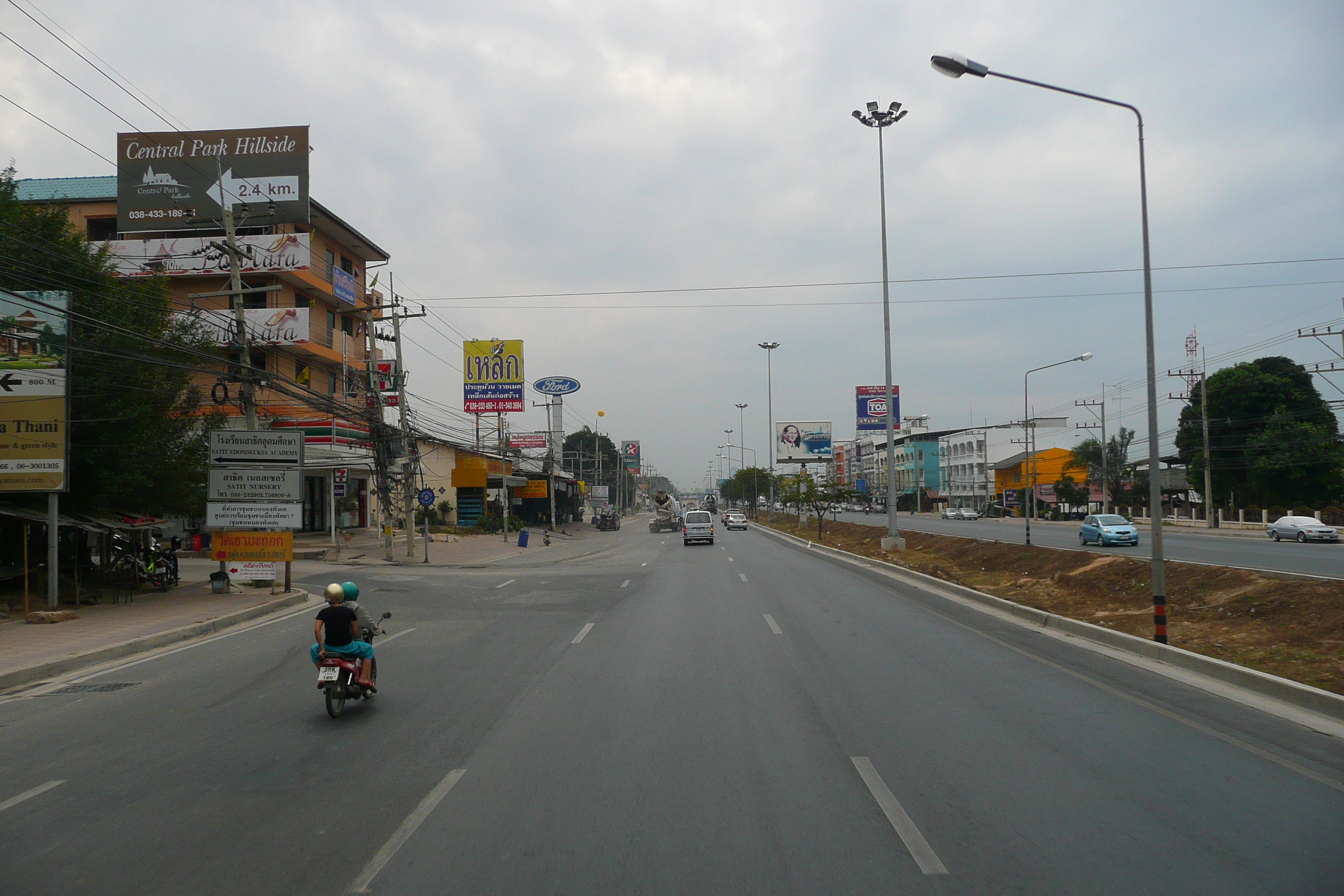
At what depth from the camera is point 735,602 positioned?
1888cm

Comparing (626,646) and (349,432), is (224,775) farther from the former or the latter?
(349,432)

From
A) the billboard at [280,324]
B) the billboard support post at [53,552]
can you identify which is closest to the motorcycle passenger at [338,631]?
the billboard support post at [53,552]

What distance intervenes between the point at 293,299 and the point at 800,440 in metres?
44.5

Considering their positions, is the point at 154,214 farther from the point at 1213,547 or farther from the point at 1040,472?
the point at 1040,472

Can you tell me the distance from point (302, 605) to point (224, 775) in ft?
50.1

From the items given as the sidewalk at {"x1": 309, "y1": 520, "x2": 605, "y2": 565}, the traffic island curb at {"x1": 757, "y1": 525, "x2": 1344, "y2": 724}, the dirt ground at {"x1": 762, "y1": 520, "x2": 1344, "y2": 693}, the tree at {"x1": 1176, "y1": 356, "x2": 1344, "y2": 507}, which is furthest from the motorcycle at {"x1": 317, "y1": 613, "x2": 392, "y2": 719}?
the tree at {"x1": 1176, "y1": 356, "x2": 1344, "y2": 507}

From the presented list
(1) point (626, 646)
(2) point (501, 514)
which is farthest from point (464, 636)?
(2) point (501, 514)

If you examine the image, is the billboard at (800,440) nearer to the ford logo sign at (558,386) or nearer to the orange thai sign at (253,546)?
the ford logo sign at (558,386)

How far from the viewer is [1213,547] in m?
32.4

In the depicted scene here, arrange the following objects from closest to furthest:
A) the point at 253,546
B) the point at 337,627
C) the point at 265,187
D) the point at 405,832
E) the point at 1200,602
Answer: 1. the point at 405,832
2. the point at 337,627
3. the point at 1200,602
4. the point at 253,546
5. the point at 265,187

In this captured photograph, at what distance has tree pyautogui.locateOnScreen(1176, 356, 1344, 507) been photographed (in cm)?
5384

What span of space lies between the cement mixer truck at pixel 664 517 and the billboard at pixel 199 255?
117 feet

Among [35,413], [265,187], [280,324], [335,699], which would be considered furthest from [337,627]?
[265,187]

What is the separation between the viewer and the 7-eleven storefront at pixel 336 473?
3797 centimetres
